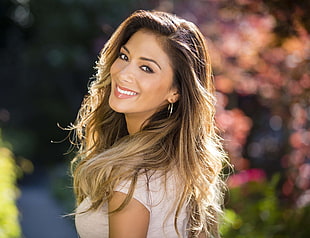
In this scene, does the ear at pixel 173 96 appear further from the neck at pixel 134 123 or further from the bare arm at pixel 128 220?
the bare arm at pixel 128 220

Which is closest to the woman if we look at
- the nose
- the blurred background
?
the nose

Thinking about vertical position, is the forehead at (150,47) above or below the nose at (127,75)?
above

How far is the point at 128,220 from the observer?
2121 mm

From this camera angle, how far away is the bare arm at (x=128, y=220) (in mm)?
2117

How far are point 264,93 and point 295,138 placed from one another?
0.64m

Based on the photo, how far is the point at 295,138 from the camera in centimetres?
683

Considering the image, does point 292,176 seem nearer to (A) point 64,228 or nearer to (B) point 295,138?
(B) point 295,138

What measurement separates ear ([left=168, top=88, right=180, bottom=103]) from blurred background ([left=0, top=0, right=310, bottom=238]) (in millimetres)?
1636

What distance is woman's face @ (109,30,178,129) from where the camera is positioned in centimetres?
231

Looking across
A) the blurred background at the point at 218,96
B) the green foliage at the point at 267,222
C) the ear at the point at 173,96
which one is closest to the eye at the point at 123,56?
the ear at the point at 173,96

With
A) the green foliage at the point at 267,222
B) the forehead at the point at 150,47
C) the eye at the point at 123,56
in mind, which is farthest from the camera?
the green foliage at the point at 267,222

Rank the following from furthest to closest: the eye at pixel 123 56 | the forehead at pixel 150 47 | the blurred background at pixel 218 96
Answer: the blurred background at pixel 218 96 → the eye at pixel 123 56 → the forehead at pixel 150 47

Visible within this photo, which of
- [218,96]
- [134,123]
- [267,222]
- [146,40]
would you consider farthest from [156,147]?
[218,96]

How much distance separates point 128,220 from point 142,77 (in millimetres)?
557
